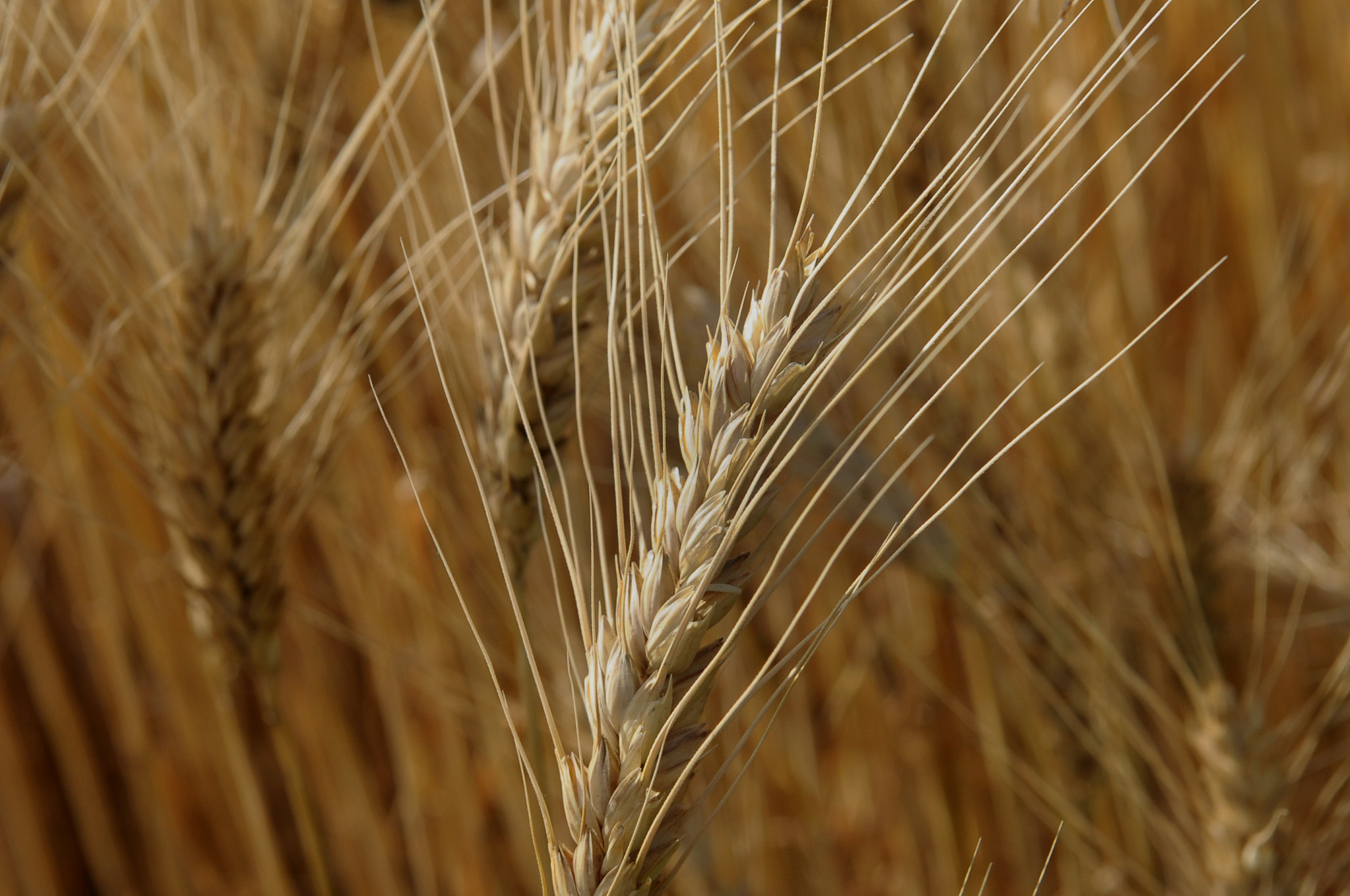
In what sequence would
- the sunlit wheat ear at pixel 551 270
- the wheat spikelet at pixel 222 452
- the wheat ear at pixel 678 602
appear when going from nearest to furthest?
the wheat ear at pixel 678 602
the sunlit wheat ear at pixel 551 270
the wheat spikelet at pixel 222 452

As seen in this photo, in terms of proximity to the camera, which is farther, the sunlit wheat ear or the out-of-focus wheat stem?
the out-of-focus wheat stem

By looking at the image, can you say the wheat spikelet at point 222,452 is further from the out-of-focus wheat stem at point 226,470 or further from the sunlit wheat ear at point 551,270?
the sunlit wheat ear at point 551,270

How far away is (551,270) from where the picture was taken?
0.48 m

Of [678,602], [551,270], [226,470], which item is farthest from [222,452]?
[678,602]

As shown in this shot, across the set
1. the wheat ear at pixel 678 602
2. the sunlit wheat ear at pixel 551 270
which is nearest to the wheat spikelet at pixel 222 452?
the sunlit wheat ear at pixel 551 270

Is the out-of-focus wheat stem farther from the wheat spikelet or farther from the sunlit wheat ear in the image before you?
the sunlit wheat ear

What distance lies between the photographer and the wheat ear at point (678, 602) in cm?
35

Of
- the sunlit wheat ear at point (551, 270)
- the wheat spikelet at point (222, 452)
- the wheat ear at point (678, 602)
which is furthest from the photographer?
the wheat spikelet at point (222, 452)

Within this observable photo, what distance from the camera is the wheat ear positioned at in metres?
0.35

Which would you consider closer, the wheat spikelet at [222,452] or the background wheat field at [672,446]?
the background wheat field at [672,446]

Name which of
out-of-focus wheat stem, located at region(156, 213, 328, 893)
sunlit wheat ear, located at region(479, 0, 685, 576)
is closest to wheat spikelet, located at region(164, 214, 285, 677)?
out-of-focus wheat stem, located at region(156, 213, 328, 893)

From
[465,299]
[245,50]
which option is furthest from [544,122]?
[245,50]

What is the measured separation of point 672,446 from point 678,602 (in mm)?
603

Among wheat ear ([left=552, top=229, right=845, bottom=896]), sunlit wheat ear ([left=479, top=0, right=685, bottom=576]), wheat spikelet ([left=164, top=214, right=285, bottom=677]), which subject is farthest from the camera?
wheat spikelet ([left=164, top=214, right=285, bottom=677])
